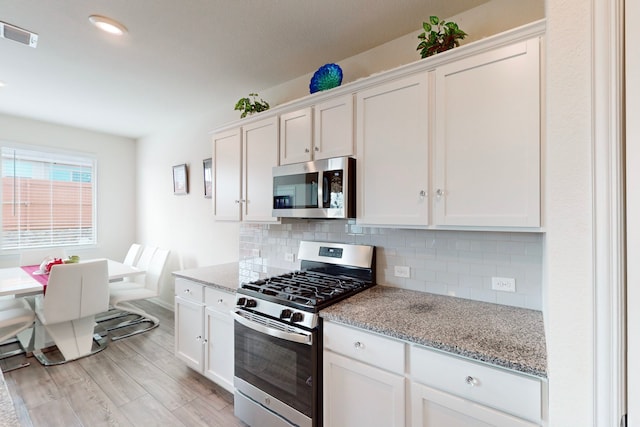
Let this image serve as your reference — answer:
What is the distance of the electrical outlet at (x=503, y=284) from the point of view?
5.24 feet

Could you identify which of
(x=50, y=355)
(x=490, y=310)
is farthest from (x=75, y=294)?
(x=490, y=310)

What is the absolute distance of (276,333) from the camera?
66.4 inches

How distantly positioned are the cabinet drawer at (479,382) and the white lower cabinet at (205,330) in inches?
53.4

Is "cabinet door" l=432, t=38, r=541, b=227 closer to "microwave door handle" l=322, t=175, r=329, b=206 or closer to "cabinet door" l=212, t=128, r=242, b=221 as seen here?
"microwave door handle" l=322, t=175, r=329, b=206

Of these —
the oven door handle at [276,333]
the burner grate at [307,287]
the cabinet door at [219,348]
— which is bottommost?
the cabinet door at [219,348]

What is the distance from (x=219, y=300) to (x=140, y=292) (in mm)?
2138

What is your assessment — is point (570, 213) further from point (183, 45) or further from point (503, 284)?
point (183, 45)

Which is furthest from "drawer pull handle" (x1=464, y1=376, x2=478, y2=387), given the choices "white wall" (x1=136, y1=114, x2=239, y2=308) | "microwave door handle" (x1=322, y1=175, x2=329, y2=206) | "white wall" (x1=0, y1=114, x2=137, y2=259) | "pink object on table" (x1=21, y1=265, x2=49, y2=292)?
"white wall" (x1=0, y1=114, x2=137, y2=259)

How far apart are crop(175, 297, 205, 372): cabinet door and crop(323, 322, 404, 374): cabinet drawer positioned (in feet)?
4.25

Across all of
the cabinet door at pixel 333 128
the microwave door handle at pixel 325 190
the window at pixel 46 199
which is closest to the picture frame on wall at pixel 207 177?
the cabinet door at pixel 333 128

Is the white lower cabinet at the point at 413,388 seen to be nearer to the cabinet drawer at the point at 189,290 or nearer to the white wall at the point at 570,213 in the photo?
the white wall at the point at 570,213

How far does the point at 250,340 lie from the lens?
188cm

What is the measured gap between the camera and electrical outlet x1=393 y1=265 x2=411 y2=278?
196 centimetres

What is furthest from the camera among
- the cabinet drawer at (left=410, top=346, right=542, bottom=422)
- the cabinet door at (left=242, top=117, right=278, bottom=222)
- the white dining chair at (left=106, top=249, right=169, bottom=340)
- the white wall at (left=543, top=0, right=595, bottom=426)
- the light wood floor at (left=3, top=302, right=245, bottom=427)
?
the white dining chair at (left=106, top=249, right=169, bottom=340)
